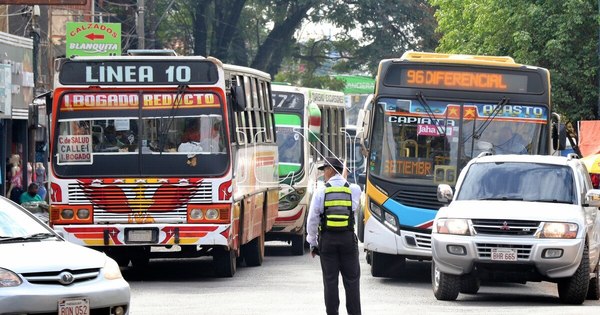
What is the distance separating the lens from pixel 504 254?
16.2 meters

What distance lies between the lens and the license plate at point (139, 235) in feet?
63.0

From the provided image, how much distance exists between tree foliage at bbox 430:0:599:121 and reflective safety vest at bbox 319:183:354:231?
23467 mm

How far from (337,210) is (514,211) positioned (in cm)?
324

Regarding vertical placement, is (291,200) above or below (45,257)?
below

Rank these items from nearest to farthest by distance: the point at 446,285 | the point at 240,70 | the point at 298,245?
the point at 446,285 < the point at 240,70 < the point at 298,245

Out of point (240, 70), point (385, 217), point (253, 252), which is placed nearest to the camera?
point (385, 217)

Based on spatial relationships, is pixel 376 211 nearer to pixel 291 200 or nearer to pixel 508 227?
Result: pixel 508 227

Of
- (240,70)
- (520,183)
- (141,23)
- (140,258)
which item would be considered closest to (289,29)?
(141,23)

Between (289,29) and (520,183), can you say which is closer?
(520,183)

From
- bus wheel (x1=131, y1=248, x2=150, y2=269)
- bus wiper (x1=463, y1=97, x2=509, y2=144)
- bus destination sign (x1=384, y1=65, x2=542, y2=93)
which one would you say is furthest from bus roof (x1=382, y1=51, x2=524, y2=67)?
bus wheel (x1=131, y1=248, x2=150, y2=269)

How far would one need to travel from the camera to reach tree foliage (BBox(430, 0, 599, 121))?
121 ft

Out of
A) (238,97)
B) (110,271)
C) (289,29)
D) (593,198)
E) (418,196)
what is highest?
(289,29)

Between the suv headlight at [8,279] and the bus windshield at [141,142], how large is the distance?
7.79m

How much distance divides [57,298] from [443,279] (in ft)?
20.3
